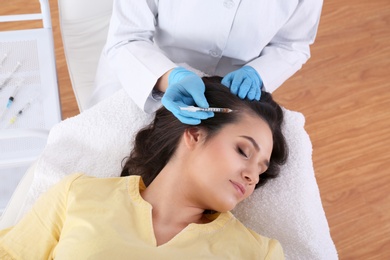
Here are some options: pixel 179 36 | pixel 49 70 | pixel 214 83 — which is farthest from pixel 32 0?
pixel 214 83

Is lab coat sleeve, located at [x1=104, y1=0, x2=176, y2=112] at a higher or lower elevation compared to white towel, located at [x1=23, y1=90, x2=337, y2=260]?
higher

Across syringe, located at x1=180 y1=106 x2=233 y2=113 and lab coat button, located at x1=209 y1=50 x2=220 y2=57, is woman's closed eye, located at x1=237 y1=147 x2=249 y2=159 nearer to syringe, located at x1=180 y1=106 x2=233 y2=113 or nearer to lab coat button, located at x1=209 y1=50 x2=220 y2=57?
syringe, located at x1=180 y1=106 x2=233 y2=113

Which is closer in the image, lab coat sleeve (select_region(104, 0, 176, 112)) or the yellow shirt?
the yellow shirt

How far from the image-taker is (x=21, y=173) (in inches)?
83.3

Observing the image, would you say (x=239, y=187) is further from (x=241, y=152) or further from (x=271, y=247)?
(x=271, y=247)

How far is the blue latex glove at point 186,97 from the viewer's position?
1376 mm

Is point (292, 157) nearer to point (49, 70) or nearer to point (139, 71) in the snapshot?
point (139, 71)

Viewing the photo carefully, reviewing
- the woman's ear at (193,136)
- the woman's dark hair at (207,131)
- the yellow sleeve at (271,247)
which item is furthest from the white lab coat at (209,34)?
the yellow sleeve at (271,247)

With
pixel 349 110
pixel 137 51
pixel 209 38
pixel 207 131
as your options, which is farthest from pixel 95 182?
pixel 349 110

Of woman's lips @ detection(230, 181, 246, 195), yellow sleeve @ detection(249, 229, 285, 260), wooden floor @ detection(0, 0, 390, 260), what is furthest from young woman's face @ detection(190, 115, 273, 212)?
wooden floor @ detection(0, 0, 390, 260)

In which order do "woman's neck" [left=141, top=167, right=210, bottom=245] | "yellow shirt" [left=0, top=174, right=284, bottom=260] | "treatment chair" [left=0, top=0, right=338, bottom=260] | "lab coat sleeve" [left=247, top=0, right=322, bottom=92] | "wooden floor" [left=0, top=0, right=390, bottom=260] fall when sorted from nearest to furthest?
"yellow shirt" [left=0, top=174, right=284, bottom=260] < "woman's neck" [left=141, top=167, right=210, bottom=245] < "treatment chair" [left=0, top=0, right=338, bottom=260] < "lab coat sleeve" [left=247, top=0, right=322, bottom=92] < "wooden floor" [left=0, top=0, right=390, bottom=260]

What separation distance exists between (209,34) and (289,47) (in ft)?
0.81

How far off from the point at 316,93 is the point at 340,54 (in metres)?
0.28

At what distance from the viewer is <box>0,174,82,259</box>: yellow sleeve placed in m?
1.35
